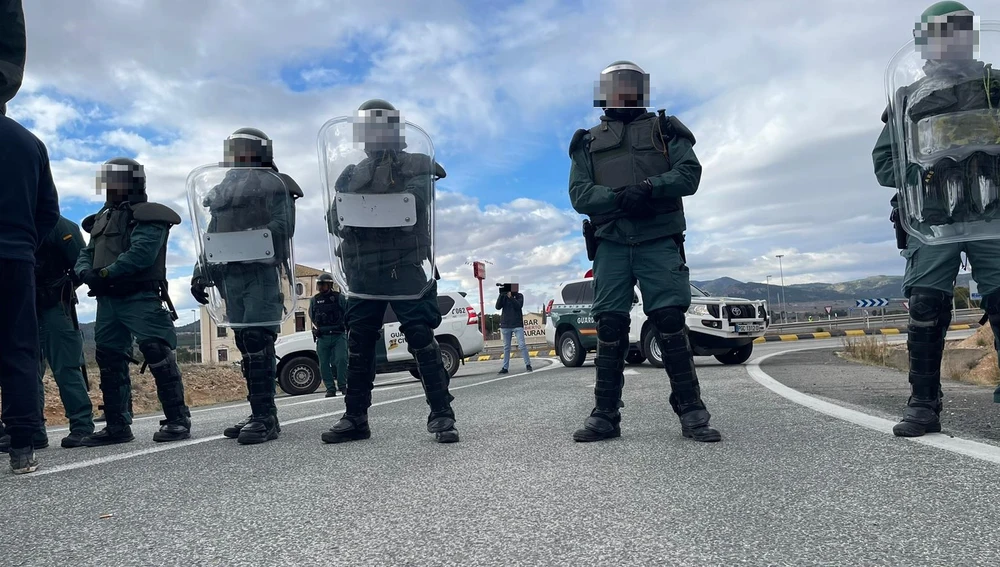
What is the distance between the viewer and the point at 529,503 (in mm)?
2217

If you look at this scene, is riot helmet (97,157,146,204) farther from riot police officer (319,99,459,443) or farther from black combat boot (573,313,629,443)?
black combat boot (573,313,629,443)

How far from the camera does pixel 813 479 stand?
2389 millimetres

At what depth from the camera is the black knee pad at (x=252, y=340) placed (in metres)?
4.41

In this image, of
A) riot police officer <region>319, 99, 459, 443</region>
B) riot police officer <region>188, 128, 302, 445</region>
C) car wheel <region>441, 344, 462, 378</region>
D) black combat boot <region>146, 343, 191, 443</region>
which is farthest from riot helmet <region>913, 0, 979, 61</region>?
car wheel <region>441, 344, 462, 378</region>

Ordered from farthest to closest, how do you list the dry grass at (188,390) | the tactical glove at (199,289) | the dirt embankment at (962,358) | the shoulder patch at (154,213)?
1. the dry grass at (188,390)
2. the dirt embankment at (962,358)
3. the shoulder patch at (154,213)
4. the tactical glove at (199,289)

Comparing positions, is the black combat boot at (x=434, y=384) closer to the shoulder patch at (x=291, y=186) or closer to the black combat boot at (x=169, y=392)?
the shoulder patch at (x=291, y=186)

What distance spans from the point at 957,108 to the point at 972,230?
0.58 m

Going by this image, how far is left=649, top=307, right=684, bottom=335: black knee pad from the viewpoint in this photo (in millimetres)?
3639

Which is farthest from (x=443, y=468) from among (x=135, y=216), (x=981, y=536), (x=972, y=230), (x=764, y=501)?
(x=135, y=216)

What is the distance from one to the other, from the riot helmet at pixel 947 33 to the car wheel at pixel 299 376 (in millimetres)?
11249

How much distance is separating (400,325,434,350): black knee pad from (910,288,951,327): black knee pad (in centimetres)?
260

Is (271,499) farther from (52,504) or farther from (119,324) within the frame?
(119,324)

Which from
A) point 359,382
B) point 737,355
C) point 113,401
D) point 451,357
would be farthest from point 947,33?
point 451,357

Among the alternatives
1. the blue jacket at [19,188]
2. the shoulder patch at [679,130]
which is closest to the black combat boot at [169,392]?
the blue jacket at [19,188]
